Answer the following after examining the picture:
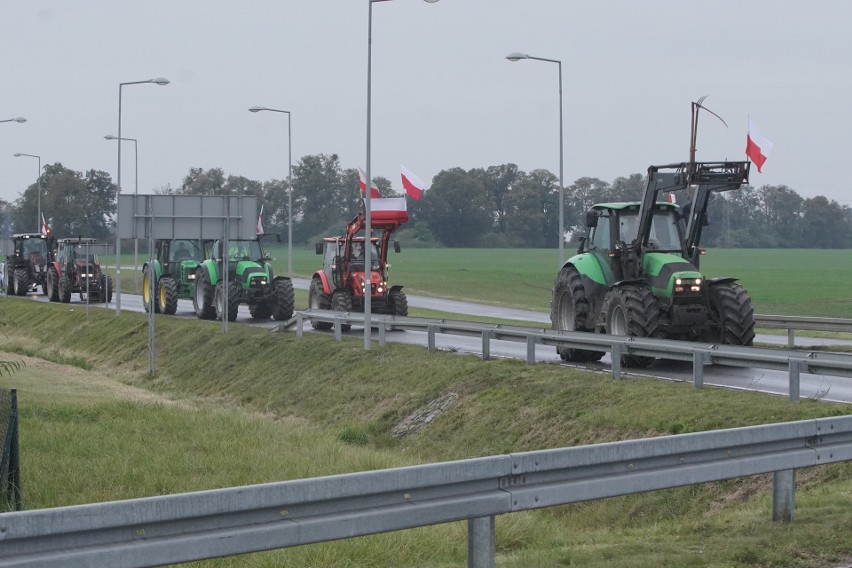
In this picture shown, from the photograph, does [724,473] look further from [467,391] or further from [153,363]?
[153,363]

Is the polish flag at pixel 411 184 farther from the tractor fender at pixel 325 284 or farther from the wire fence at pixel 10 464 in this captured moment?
the wire fence at pixel 10 464

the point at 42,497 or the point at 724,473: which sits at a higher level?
the point at 724,473

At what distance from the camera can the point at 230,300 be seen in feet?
113

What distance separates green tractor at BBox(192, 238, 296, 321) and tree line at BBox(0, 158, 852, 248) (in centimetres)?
6461

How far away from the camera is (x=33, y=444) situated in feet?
48.0

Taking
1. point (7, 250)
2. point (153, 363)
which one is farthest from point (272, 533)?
point (7, 250)

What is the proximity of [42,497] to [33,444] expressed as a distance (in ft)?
10.2

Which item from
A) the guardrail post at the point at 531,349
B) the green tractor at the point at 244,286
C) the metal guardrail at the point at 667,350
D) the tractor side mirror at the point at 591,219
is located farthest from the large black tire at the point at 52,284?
the guardrail post at the point at 531,349

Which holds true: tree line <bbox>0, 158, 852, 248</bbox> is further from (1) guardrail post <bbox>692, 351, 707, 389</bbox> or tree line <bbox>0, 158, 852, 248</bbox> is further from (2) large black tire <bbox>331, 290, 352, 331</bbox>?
(1) guardrail post <bbox>692, 351, 707, 389</bbox>

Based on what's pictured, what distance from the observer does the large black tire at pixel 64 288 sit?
50.2m

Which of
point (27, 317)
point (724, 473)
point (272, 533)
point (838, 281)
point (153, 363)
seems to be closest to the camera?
point (272, 533)

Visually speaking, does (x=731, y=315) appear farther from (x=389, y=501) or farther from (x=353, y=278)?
(x=353, y=278)

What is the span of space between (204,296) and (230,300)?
2163 millimetres

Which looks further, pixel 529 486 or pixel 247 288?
pixel 247 288
